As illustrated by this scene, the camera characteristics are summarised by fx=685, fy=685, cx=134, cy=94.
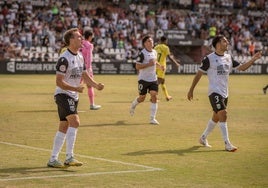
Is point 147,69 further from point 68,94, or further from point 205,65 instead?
point 68,94

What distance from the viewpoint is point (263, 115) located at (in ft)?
70.4

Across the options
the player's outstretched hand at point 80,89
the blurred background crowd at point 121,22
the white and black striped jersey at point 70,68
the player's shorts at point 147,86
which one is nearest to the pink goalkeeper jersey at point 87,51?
the player's shorts at point 147,86

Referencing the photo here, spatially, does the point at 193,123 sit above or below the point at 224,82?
below

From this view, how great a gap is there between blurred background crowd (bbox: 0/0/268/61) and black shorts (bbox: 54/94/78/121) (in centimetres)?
3599

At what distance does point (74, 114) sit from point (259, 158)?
12.0 feet

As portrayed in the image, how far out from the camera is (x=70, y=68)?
37.2 ft

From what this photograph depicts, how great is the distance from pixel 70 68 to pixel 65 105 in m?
0.62

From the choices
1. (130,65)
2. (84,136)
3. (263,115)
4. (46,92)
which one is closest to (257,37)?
(130,65)

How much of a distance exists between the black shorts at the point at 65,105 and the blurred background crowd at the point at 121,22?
3599 cm

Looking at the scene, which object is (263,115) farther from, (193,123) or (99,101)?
(99,101)

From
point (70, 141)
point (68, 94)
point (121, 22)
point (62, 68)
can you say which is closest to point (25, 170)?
point (70, 141)

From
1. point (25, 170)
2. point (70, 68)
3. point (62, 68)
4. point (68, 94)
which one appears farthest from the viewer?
point (68, 94)

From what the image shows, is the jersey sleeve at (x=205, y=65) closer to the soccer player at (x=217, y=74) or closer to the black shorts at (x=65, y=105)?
the soccer player at (x=217, y=74)

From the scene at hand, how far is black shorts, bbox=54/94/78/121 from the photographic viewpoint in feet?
37.2
